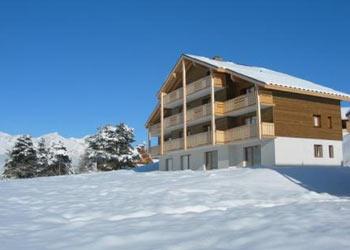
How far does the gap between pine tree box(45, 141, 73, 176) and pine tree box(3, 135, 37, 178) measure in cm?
347

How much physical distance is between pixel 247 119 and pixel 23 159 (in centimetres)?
3715

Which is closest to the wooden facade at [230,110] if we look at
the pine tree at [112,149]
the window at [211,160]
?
the window at [211,160]

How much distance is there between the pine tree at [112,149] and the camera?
61.7 metres

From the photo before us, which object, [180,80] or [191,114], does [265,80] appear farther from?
[180,80]

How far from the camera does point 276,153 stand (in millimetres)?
32000

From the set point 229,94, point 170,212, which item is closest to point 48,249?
point 170,212

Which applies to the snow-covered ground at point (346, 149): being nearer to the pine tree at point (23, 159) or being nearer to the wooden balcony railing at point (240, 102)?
the wooden balcony railing at point (240, 102)

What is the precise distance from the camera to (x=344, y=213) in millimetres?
11211

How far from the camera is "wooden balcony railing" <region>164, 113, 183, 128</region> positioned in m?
41.2

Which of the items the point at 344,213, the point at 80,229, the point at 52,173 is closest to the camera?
the point at 80,229

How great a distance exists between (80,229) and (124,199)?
6.99m

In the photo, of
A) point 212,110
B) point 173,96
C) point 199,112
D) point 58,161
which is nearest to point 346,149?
point 173,96

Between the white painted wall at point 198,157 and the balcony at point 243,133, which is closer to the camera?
the balcony at point 243,133

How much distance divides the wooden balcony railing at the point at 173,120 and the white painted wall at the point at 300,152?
1091 cm
